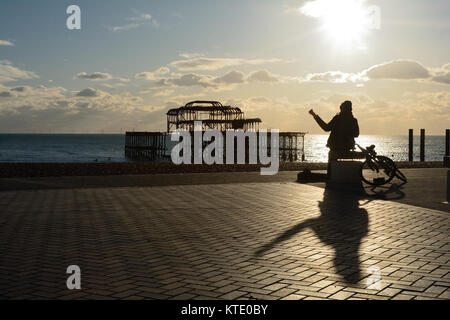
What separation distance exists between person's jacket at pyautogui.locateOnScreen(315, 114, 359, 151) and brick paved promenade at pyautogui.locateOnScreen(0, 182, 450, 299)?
3.68 meters

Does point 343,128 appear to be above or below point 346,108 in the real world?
below

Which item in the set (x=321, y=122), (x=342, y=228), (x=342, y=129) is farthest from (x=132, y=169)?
(x=342, y=228)

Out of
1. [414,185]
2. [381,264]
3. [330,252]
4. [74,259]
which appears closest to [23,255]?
[74,259]

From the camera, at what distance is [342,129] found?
1373 centimetres

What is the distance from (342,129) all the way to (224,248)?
8.64m

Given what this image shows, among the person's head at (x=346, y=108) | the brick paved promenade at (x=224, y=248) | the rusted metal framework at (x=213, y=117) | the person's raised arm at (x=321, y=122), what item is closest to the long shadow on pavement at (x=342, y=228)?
the brick paved promenade at (x=224, y=248)

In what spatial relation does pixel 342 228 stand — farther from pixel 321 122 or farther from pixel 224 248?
pixel 321 122

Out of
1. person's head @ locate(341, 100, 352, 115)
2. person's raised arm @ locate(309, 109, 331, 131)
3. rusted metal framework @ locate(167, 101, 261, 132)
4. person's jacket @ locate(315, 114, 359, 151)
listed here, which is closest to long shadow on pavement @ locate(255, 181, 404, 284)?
person's jacket @ locate(315, 114, 359, 151)

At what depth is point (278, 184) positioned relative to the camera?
1361cm

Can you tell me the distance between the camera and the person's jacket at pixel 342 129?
540 inches

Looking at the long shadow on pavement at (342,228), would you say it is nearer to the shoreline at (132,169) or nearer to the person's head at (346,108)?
the person's head at (346,108)

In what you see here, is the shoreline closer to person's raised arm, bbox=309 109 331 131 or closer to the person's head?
person's raised arm, bbox=309 109 331 131

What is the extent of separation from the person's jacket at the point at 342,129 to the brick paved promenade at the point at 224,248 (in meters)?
3.68

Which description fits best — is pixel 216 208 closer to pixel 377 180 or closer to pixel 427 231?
pixel 427 231
